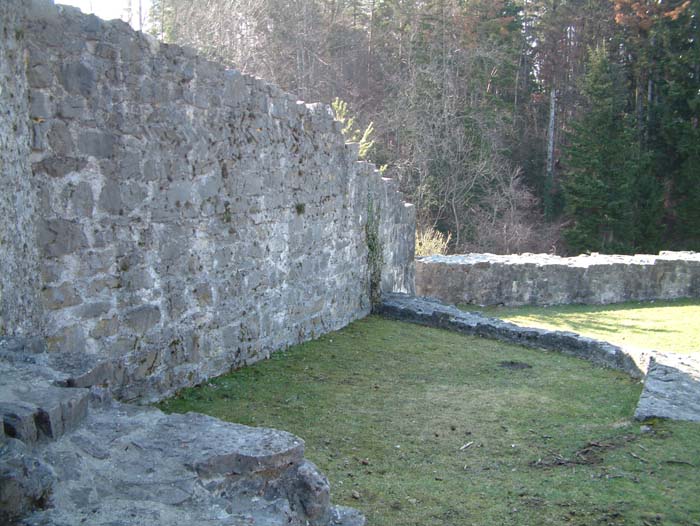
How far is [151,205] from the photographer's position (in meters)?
4.98

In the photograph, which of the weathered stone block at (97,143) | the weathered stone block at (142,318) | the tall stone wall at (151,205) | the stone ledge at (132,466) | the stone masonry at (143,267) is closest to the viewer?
the stone ledge at (132,466)

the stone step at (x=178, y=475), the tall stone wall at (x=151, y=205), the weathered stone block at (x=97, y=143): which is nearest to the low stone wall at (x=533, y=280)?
the tall stone wall at (x=151, y=205)

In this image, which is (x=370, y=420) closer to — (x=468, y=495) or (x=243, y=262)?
(x=468, y=495)

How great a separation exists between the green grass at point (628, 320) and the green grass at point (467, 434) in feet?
8.56

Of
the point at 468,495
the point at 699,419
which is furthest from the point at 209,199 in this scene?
the point at 699,419

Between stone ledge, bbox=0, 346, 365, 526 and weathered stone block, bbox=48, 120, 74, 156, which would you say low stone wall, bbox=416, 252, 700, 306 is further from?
stone ledge, bbox=0, 346, 365, 526

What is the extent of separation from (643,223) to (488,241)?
778cm

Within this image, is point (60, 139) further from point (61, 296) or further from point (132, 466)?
point (132, 466)

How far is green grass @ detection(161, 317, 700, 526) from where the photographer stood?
3.80 meters

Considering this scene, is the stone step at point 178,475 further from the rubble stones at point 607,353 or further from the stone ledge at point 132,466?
the rubble stones at point 607,353

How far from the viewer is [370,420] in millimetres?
5199

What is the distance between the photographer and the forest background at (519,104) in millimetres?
24484

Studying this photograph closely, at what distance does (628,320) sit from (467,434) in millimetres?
7450

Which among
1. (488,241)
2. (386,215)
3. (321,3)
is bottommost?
(488,241)
